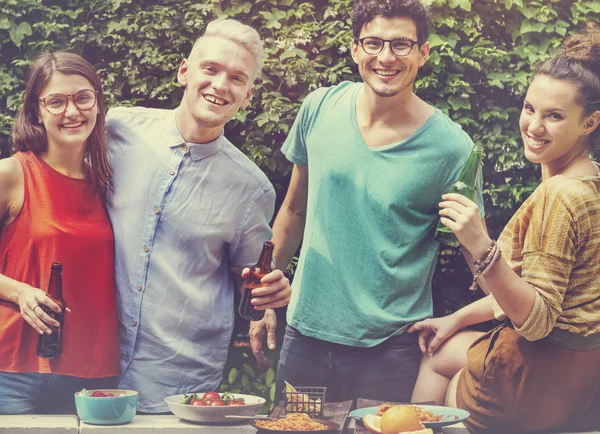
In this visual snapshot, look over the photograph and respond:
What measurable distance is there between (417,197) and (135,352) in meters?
1.20

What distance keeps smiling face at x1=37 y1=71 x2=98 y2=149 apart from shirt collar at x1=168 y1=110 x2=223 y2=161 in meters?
0.29

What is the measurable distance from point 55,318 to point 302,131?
48.6 inches

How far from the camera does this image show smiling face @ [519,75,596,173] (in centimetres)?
337

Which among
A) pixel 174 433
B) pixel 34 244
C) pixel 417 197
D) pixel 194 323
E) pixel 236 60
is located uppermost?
pixel 236 60

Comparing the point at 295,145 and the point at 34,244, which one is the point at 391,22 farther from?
the point at 34,244

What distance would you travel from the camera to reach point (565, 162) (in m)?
3.38

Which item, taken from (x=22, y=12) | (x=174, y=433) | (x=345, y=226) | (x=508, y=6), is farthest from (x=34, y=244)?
(x=508, y=6)

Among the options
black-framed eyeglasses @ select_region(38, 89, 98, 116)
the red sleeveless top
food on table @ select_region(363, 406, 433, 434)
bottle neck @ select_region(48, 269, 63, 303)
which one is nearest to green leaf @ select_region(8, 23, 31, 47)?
black-framed eyeglasses @ select_region(38, 89, 98, 116)

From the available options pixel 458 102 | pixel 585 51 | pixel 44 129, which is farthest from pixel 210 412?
pixel 458 102

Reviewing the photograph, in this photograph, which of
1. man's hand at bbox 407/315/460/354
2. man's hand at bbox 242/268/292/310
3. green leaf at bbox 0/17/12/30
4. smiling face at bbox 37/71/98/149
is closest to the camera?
man's hand at bbox 242/268/292/310

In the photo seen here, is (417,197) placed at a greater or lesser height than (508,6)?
lesser

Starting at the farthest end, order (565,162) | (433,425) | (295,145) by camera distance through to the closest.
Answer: (295,145) < (565,162) < (433,425)

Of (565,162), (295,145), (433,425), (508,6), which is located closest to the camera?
(433,425)

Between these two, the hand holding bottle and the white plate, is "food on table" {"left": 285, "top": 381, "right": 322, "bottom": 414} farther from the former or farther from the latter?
the hand holding bottle
